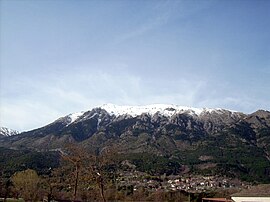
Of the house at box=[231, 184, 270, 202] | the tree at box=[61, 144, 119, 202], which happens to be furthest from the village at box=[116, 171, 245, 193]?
the tree at box=[61, 144, 119, 202]

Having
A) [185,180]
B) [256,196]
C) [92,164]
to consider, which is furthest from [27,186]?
[185,180]

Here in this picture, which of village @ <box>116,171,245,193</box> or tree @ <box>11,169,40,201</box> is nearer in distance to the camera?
tree @ <box>11,169,40,201</box>

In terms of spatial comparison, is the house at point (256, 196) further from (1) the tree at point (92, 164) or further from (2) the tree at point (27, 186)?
(2) the tree at point (27, 186)

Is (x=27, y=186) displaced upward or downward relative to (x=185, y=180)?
downward

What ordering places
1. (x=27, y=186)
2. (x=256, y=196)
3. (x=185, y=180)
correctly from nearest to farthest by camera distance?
1. (x=256, y=196)
2. (x=27, y=186)
3. (x=185, y=180)

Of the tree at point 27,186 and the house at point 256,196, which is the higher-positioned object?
the tree at point 27,186

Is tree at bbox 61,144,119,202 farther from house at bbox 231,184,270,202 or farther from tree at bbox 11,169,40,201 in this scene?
tree at bbox 11,169,40,201

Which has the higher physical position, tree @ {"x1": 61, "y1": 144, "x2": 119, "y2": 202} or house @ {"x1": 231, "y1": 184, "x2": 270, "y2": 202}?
tree @ {"x1": 61, "y1": 144, "x2": 119, "y2": 202}

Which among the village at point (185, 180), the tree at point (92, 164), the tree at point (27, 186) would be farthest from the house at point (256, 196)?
the village at point (185, 180)

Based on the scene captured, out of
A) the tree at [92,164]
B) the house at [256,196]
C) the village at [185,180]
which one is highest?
the village at [185,180]

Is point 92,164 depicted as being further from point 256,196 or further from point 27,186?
point 27,186

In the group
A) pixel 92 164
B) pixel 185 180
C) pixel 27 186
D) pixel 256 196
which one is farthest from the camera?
pixel 185 180

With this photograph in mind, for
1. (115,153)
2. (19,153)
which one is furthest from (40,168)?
(115,153)

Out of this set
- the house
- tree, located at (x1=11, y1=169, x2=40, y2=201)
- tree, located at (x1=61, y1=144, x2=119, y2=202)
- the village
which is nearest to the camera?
tree, located at (x1=61, y1=144, x2=119, y2=202)
